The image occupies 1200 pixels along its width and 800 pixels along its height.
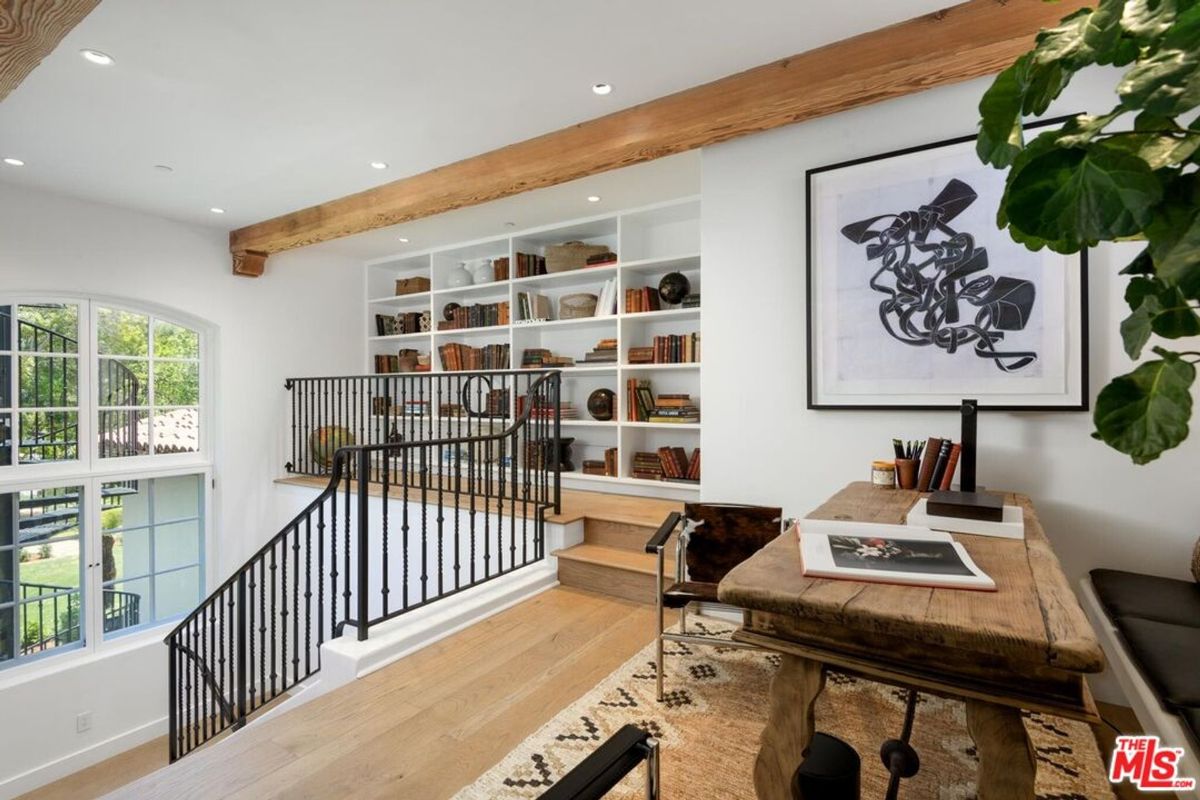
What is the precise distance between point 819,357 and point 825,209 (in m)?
0.66

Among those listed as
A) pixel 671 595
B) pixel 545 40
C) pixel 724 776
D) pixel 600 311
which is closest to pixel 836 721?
pixel 724 776

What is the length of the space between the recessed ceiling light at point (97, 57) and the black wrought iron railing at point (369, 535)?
187 centimetres

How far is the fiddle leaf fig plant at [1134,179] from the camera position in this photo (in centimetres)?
51

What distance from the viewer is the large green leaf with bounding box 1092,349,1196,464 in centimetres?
60

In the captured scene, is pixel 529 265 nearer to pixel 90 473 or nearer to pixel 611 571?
pixel 611 571

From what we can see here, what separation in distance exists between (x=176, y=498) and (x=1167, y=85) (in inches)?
232

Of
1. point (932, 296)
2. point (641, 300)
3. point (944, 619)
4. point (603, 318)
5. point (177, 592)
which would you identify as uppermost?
point (641, 300)

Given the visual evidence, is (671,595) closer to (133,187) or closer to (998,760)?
(998,760)

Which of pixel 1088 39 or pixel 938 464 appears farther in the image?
pixel 938 464

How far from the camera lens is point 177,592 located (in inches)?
185

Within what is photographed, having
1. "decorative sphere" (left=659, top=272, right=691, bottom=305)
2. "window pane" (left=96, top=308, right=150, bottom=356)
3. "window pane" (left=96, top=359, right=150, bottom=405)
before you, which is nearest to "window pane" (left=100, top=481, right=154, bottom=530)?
"window pane" (left=96, top=359, right=150, bottom=405)

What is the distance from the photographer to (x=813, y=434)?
8.73 ft

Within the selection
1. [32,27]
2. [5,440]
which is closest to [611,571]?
[32,27]

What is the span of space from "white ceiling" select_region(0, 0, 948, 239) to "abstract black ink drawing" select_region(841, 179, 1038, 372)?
76 centimetres
